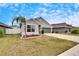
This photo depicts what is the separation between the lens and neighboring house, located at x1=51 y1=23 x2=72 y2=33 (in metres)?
2.60

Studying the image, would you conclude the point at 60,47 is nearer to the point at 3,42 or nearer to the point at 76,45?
the point at 76,45

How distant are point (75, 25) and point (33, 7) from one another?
0.53 m

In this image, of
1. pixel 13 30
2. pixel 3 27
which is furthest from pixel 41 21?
pixel 3 27

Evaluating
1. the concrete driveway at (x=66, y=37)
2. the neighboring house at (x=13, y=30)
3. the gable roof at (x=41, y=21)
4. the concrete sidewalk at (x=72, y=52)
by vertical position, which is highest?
the gable roof at (x=41, y=21)

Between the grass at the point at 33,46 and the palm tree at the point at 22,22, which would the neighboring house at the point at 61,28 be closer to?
the grass at the point at 33,46

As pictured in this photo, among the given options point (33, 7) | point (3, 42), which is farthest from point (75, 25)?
point (3, 42)

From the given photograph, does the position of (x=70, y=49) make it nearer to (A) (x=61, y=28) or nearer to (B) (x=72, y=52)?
(B) (x=72, y=52)

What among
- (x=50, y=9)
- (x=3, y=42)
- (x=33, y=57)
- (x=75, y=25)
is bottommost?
(x=33, y=57)

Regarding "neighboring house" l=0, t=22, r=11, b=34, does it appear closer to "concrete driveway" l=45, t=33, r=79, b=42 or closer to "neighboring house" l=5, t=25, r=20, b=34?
"neighboring house" l=5, t=25, r=20, b=34

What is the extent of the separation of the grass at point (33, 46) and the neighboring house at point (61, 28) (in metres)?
0.11

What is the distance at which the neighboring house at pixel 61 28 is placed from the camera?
2604 mm

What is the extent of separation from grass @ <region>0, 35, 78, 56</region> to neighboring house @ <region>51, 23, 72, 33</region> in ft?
0.36

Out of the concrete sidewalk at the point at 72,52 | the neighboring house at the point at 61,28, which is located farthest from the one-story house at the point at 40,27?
the concrete sidewalk at the point at 72,52

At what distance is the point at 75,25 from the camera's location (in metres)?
2.56
